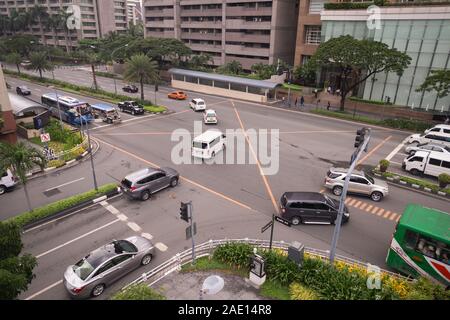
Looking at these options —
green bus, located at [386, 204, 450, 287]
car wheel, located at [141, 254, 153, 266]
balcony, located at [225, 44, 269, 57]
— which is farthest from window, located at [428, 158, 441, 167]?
balcony, located at [225, 44, 269, 57]

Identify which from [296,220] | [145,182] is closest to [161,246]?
[145,182]

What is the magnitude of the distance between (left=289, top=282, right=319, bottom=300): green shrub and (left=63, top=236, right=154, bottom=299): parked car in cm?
710

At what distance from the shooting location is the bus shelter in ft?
175

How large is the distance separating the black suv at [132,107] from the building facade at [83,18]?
9239 centimetres

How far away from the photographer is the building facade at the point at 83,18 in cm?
11781

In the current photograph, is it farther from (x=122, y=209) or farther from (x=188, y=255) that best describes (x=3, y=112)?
(x=188, y=255)

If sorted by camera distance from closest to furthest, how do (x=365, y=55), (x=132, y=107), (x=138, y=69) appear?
(x=365, y=55) < (x=132, y=107) < (x=138, y=69)

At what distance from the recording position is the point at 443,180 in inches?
908

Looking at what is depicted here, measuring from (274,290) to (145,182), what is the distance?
11721 mm

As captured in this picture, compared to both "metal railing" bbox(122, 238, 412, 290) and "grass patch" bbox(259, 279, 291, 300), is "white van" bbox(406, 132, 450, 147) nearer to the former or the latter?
"metal railing" bbox(122, 238, 412, 290)

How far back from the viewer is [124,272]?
48.1ft

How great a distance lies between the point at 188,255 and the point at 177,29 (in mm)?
84226

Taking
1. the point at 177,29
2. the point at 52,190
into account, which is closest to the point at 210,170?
the point at 52,190

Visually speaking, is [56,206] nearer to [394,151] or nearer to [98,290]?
[98,290]
